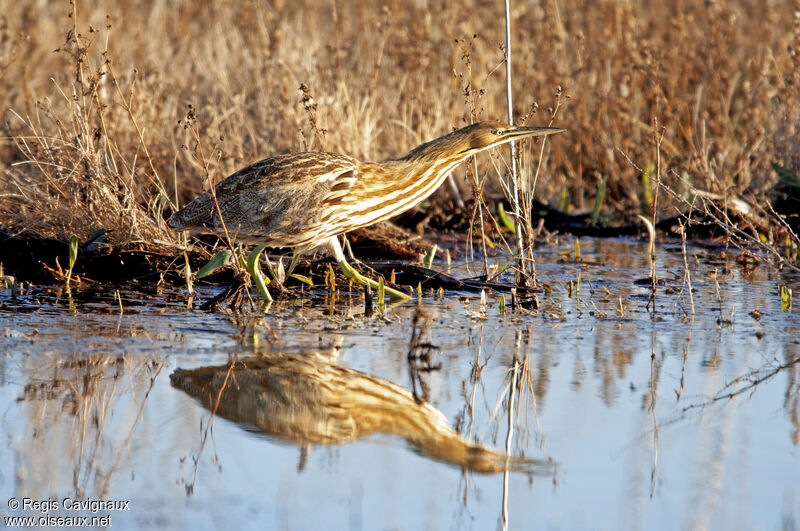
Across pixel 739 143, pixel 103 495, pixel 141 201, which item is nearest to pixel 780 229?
pixel 739 143

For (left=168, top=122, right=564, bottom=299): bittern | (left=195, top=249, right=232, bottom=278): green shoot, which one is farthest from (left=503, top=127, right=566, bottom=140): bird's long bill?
(left=195, top=249, right=232, bottom=278): green shoot

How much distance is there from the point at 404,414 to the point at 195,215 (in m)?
2.13

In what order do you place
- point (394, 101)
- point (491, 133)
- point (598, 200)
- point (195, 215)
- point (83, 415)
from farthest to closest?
point (394, 101)
point (598, 200)
point (491, 133)
point (195, 215)
point (83, 415)

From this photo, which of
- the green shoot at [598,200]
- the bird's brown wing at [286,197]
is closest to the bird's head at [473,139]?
the bird's brown wing at [286,197]

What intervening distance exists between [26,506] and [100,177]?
2.91 meters

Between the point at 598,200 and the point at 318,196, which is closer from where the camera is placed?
the point at 318,196

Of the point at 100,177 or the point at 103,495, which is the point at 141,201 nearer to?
the point at 100,177

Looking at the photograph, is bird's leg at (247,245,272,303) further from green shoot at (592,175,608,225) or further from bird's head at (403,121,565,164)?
green shoot at (592,175,608,225)

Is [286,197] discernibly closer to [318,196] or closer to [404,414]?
[318,196]

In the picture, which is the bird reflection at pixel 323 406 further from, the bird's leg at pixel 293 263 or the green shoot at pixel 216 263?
the bird's leg at pixel 293 263

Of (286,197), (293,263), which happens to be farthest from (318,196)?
(293,263)

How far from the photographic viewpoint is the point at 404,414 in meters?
3.33

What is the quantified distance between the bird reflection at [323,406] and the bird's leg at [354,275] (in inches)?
48.3

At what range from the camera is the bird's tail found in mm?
5035
